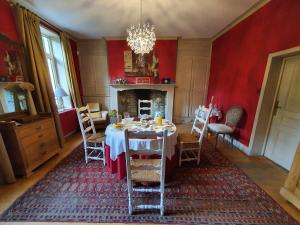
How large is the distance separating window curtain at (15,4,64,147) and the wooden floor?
1.12 metres

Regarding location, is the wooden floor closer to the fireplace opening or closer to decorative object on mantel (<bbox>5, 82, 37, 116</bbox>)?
decorative object on mantel (<bbox>5, 82, 37, 116</bbox>)

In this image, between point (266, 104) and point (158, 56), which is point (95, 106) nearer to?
point (158, 56)

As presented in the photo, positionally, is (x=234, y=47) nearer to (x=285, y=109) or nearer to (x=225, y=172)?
(x=285, y=109)

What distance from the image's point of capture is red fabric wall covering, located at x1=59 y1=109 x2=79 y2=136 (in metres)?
3.48

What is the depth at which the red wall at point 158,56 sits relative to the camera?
427cm

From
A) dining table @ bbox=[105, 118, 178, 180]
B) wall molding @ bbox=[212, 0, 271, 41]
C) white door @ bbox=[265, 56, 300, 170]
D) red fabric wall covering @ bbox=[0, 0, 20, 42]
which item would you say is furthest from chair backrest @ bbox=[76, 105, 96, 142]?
wall molding @ bbox=[212, 0, 271, 41]

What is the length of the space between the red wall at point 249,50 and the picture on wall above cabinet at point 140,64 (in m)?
1.89

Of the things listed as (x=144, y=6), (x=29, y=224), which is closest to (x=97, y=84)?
(x=144, y=6)

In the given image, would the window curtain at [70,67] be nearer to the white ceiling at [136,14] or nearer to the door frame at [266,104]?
the white ceiling at [136,14]

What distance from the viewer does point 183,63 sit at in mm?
4434

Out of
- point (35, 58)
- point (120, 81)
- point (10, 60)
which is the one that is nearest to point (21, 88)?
point (10, 60)

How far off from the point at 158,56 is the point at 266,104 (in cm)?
311

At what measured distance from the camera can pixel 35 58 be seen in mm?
2619

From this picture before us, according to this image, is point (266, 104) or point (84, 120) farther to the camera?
point (266, 104)
